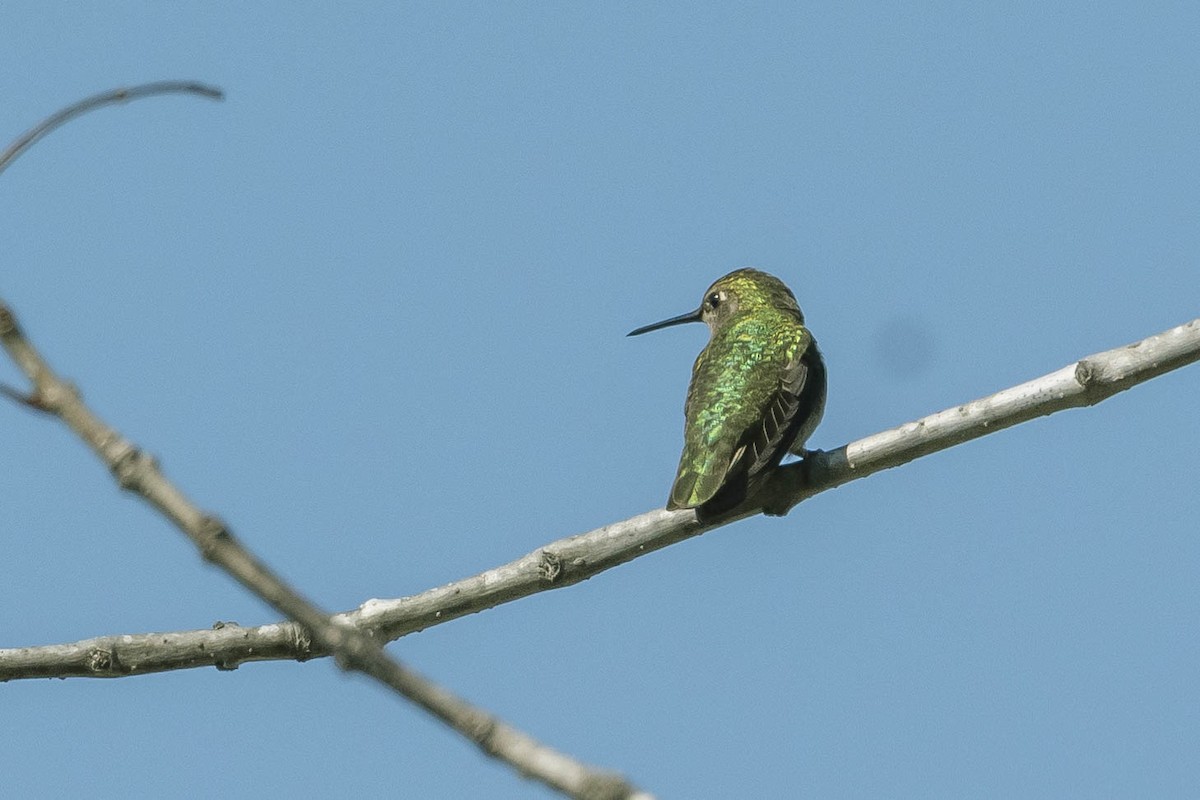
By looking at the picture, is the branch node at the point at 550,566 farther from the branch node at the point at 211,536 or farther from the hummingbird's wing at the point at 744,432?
the branch node at the point at 211,536

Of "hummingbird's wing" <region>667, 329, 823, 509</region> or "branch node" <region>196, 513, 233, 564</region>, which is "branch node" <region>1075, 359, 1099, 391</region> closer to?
"hummingbird's wing" <region>667, 329, 823, 509</region>

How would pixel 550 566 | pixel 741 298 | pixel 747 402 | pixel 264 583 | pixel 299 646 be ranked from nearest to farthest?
pixel 264 583, pixel 299 646, pixel 550 566, pixel 747 402, pixel 741 298

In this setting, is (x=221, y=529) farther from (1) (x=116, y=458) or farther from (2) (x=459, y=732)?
(2) (x=459, y=732)

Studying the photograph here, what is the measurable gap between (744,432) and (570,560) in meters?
2.56

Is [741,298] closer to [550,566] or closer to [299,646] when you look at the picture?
[550,566]

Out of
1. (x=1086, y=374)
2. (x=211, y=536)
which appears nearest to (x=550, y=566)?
(x=1086, y=374)

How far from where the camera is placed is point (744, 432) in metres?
8.62

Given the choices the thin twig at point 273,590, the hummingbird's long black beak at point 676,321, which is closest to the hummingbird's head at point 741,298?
the hummingbird's long black beak at point 676,321

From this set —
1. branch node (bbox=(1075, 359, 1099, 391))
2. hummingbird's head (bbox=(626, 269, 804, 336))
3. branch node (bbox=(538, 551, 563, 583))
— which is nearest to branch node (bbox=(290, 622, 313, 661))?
branch node (bbox=(538, 551, 563, 583))

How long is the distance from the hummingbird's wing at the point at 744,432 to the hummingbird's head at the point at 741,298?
0.99 m

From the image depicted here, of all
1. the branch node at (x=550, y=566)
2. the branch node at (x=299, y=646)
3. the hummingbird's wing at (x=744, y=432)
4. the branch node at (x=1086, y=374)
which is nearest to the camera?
the branch node at (x=299, y=646)

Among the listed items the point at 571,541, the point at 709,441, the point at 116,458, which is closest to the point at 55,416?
the point at 116,458

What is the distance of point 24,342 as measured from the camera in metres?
1.91

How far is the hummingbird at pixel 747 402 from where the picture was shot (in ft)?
26.0
